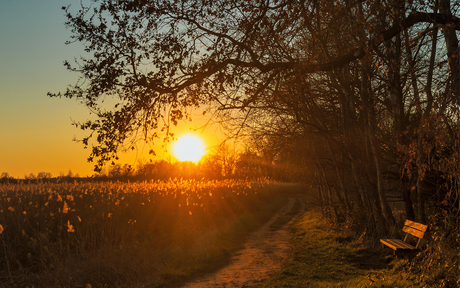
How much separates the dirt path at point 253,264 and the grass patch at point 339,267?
36 cm

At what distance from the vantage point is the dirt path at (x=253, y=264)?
25.2ft

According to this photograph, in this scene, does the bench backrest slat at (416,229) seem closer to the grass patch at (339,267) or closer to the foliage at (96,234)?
the grass patch at (339,267)

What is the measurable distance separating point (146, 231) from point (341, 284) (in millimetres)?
6593

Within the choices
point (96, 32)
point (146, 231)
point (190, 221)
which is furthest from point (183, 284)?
point (190, 221)

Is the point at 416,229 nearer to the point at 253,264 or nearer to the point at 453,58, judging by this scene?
the point at 453,58

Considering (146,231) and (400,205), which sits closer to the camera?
(146,231)

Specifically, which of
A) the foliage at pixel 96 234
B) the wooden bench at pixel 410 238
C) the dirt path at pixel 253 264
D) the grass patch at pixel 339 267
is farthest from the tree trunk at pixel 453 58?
the foliage at pixel 96 234

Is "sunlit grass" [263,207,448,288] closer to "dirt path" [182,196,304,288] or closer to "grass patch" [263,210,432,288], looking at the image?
"grass patch" [263,210,432,288]

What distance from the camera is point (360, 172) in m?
11.1

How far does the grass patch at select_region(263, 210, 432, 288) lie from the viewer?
691 cm

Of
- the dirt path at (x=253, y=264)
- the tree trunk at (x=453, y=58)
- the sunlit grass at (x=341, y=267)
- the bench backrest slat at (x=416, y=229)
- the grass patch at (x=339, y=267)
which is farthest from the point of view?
the dirt path at (x=253, y=264)

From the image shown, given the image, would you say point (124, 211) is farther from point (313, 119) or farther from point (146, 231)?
point (313, 119)

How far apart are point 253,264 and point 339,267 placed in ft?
7.26

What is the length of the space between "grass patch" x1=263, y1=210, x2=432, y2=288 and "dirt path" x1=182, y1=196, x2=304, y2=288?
0.36 meters
